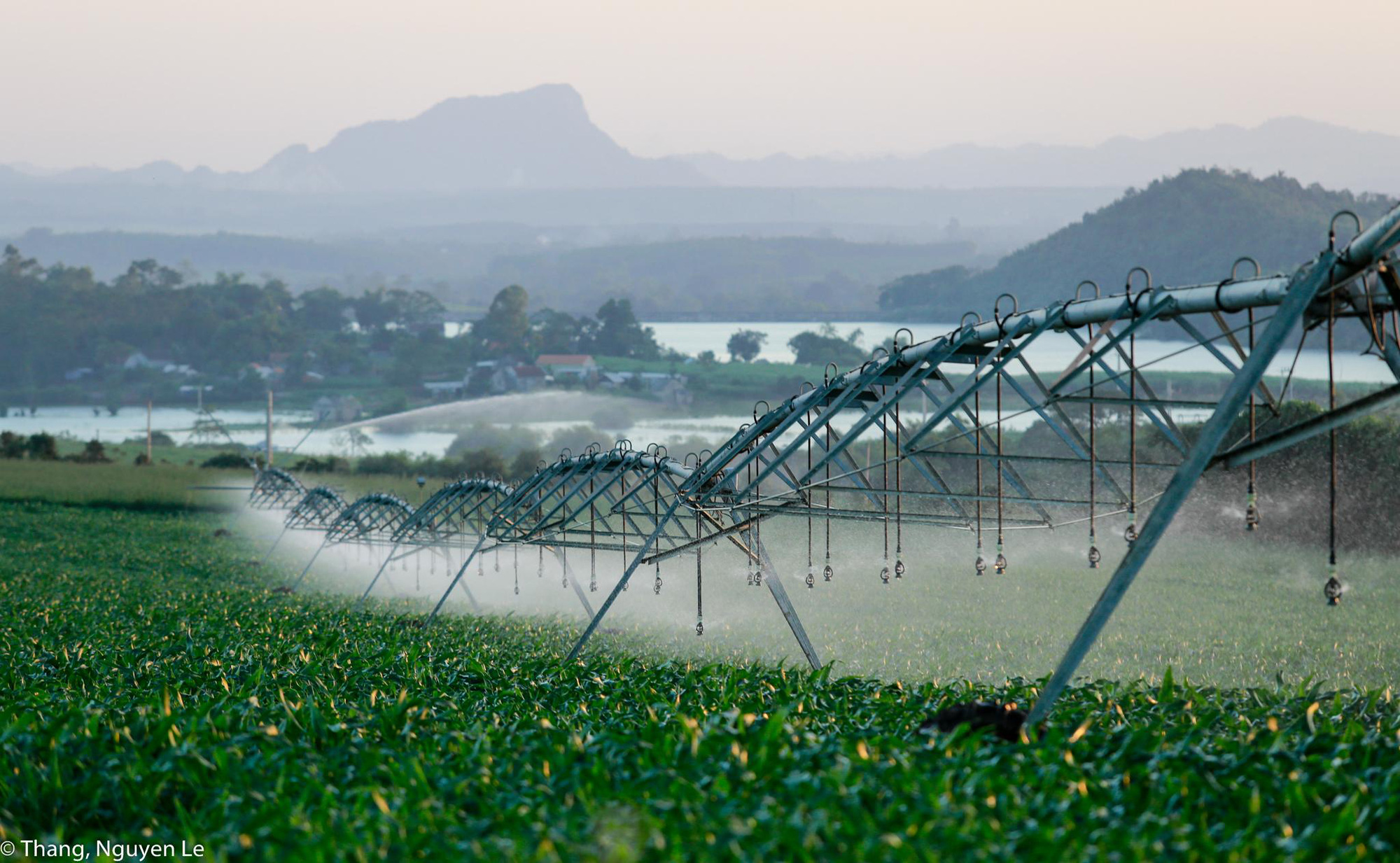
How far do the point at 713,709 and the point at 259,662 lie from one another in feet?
19.5

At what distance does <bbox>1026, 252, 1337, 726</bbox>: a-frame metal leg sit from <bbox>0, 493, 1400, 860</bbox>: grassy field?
447 millimetres

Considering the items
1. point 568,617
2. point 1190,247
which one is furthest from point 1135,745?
point 1190,247

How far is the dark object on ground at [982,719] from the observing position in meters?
7.83

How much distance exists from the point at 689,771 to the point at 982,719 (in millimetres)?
2413

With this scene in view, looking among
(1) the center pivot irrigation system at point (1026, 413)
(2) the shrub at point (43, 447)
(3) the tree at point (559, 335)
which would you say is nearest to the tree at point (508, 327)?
(3) the tree at point (559, 335)

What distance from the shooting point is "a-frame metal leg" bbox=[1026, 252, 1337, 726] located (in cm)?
732

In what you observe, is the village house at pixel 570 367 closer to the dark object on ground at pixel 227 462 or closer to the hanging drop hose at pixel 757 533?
the dark object on ground at pixel 227 462

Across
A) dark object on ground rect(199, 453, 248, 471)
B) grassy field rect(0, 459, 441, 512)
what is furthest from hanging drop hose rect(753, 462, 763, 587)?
dark object on ground rect(199, 453, 248, 471)

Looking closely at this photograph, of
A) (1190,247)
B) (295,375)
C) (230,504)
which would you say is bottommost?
(230,504)

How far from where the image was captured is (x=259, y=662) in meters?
12.9

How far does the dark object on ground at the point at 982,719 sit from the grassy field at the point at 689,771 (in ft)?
0.93

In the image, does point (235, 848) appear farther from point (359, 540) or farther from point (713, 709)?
point (359, 540)

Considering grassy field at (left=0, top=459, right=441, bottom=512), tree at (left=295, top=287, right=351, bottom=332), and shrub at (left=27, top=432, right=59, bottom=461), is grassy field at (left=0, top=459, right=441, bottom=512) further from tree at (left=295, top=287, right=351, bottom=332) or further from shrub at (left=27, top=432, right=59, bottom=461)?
tree at (left=295, top=287, right=351, bottom=332)

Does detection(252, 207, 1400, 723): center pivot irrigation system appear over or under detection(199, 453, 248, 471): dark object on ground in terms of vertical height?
over
